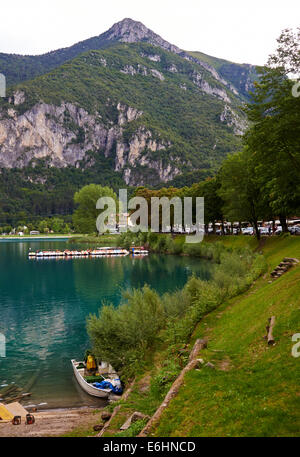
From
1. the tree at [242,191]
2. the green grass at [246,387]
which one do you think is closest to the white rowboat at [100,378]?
the green grass at [246,387]

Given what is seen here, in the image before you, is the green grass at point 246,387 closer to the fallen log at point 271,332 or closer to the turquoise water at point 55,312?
the fallen log at point 271,332

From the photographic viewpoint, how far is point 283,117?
21.9 m

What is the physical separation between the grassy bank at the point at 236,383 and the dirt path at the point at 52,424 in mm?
1900

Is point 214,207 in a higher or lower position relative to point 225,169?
lower

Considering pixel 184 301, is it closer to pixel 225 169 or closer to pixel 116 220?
pixel 225 169

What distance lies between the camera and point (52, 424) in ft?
47.5

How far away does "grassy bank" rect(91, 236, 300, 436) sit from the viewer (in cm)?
894

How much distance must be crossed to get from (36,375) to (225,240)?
2491 inches

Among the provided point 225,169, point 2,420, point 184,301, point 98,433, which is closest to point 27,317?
point 184,301

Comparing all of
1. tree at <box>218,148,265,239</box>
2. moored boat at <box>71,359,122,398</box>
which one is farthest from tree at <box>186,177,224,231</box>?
moored boat at <box>71,359,122,398</box>

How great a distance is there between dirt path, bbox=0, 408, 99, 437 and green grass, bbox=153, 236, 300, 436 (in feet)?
16.7

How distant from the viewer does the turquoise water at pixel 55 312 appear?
21589 mm

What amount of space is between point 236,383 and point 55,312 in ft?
102
